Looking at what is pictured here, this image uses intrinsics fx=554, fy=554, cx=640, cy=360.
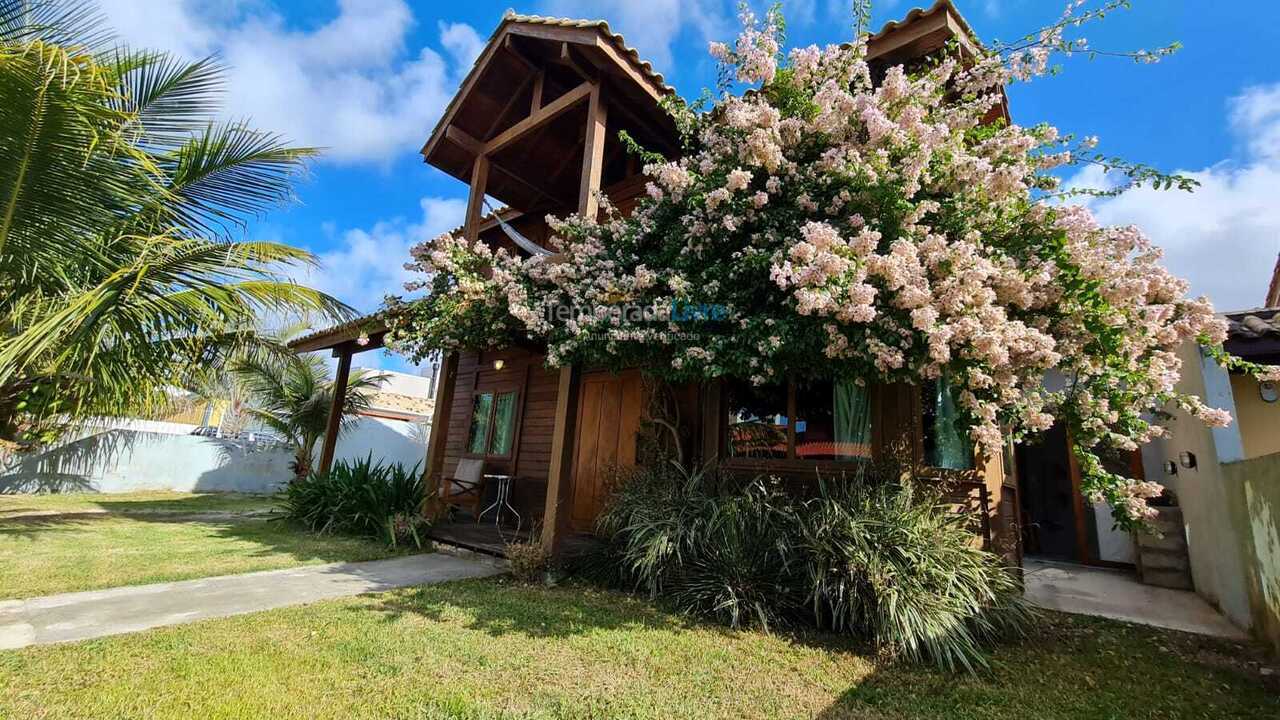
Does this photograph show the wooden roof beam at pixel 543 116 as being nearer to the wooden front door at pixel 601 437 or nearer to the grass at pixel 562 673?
the wooden front door at pixel 601 437

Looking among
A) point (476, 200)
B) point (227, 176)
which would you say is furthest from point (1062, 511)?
point (227, 176)

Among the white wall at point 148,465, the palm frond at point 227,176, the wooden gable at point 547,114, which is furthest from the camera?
the white wall at point 148,465

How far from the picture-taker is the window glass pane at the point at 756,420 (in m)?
6.07

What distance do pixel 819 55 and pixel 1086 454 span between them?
406cm

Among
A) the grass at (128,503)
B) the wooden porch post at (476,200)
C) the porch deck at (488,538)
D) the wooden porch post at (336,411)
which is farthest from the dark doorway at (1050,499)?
the grass at (128,503)

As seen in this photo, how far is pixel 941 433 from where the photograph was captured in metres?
5.68

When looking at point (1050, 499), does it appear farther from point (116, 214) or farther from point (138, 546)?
point (138, 546)

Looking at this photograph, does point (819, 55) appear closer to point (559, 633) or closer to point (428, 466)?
point (559, 633)

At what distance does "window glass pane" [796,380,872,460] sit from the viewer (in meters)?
5.68


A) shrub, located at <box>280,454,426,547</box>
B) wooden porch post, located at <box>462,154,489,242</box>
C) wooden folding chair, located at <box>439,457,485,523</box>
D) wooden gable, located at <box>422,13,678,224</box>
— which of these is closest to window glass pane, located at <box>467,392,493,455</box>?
wooden folding chair, located at <box>439,457,485,523</box>

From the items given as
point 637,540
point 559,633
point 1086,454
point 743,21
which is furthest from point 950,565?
point 743,21

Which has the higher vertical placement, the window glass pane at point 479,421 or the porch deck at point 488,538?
the window glass pane at point 479,421

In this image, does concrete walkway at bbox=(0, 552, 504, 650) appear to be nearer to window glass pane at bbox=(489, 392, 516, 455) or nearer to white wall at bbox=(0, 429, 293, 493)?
window glass pane at bbox=(489, 392, 516, 455)

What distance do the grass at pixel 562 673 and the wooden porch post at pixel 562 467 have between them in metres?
1.34
